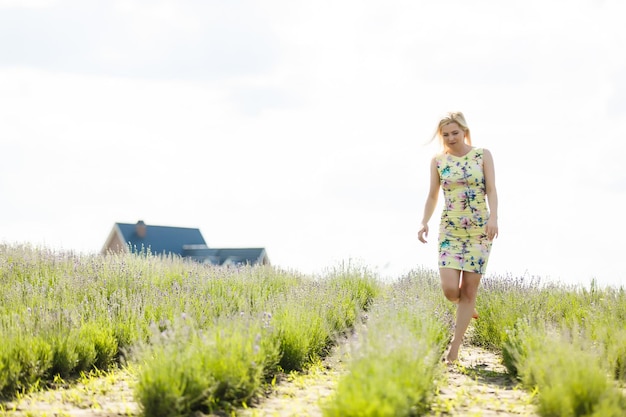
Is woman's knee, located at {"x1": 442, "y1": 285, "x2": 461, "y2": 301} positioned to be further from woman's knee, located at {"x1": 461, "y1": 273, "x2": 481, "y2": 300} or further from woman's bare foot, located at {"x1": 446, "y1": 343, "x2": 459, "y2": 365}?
woman's bare foot, located at {"x1": 446, "y1": 343, "x2": 459, "y2": 365}

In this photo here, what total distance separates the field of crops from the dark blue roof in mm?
15126

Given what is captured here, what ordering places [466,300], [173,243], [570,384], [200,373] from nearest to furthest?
1. [570,384]
2. [200,373]
3. [466,300]
4. [173,243]

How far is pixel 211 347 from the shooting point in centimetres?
507

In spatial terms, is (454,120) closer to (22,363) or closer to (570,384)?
(570,384)

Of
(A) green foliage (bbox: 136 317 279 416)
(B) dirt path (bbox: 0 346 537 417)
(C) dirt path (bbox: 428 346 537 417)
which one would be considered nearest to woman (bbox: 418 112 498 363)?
(C) dirt path (bbox: 428 346 537 417)

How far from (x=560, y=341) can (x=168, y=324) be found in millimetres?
3013

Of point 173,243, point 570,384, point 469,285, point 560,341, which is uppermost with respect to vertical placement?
point 173,243

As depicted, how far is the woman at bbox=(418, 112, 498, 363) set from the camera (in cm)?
619

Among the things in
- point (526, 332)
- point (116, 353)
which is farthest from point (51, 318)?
point (526, 332)

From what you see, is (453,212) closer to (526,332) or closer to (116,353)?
(526,332)

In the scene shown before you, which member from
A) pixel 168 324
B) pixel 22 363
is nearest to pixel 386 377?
pixel 168 324

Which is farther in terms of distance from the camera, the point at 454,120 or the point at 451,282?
the point at 454,120

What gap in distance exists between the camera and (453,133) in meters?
6.35

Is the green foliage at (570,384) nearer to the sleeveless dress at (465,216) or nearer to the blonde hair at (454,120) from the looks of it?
the sleeveless dress at (465,216)
